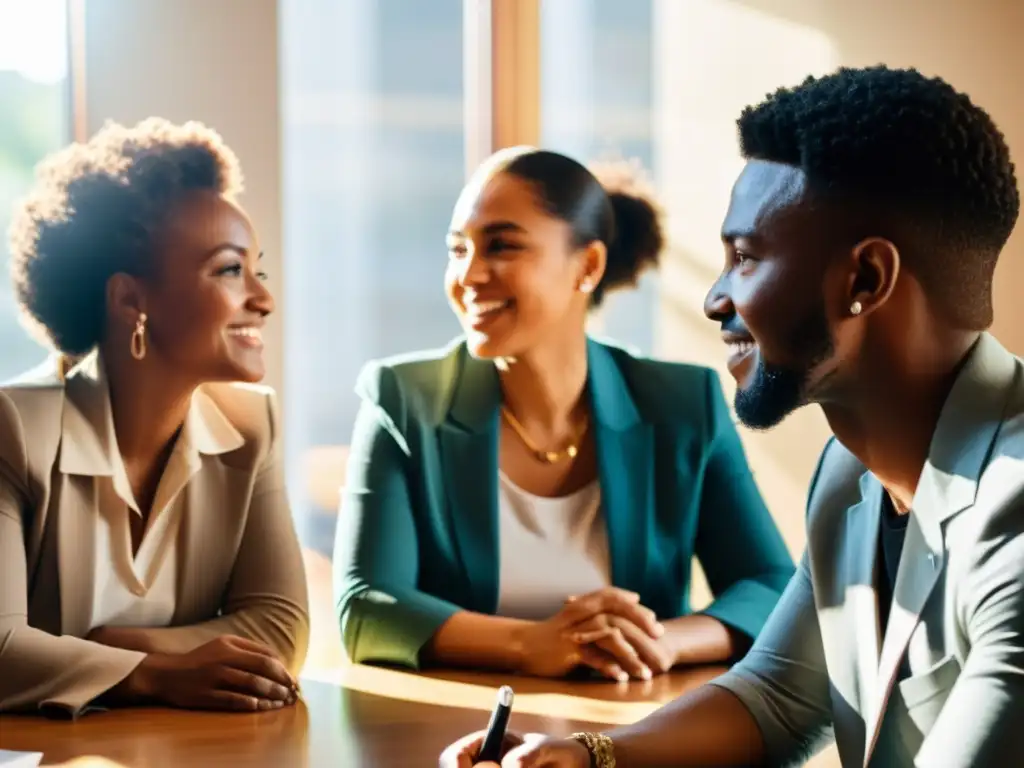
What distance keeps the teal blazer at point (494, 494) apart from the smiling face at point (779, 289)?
92 centimetres

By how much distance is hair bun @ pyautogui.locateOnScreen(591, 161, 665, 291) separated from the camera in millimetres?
2598

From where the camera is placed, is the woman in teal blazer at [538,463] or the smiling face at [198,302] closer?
the smiling face at [198,302]

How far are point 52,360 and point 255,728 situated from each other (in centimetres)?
76

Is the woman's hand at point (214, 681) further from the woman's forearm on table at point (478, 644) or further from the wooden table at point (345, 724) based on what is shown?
the woman's forearm on table at point (478, 644)

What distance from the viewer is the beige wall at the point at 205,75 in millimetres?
3217

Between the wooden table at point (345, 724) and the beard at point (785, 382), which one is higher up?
the beard at point (785, 382)

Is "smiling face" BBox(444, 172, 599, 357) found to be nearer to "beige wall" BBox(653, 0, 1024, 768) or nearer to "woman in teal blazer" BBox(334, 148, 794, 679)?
"woman in teal blazer" BBox(334, 148, 794, 679)

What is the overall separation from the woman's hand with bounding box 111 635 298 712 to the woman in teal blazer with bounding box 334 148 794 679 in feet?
0.95

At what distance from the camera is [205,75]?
327 cm

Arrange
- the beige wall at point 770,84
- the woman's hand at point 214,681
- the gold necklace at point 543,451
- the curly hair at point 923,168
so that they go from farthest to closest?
1. the beige wall at point 770,84
2. the gold necklace at point 543,451
3. the woman's hand at point 214,681
4. the curly hair at point 923,168

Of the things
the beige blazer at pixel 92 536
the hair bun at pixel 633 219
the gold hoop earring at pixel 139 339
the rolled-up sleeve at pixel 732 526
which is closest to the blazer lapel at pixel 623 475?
the rolled-up sleeve at pixel 732 526

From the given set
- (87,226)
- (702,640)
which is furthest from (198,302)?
(702,640)

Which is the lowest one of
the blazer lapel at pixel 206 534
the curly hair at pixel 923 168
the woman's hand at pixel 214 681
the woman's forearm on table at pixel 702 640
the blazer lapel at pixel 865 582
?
the woman's forearm on table at pixel 702 640

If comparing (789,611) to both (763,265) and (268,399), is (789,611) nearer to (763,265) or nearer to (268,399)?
(763,265)
